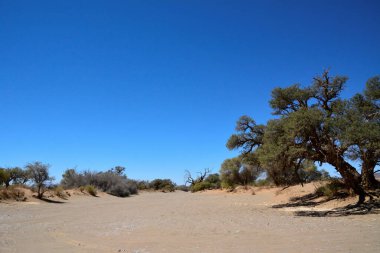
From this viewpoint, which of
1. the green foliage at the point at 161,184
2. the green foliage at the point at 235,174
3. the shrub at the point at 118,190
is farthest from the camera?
the green foliage at the point at 161,184

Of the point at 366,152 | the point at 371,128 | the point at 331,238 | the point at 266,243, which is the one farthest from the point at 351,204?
the point at 266,243

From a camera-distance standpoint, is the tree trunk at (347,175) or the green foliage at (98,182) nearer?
the tree trunk at (347,175)

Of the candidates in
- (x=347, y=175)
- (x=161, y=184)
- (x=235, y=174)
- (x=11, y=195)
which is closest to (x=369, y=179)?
(x=347, y=175)

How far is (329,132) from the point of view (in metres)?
15.7

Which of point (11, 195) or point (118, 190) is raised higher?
point (118, 190)

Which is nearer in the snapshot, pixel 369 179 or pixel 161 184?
pixel 369 179

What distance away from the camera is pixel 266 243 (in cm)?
795

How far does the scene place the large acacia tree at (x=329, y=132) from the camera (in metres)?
14.6

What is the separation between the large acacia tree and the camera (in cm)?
1461

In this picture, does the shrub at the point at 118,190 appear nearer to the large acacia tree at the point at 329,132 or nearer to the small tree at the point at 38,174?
the small tree at the point at 38,174

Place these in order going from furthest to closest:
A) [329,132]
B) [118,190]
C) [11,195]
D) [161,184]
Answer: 1. [161,184]
2. [118,190]
3. [11,195]
4. [329,132]

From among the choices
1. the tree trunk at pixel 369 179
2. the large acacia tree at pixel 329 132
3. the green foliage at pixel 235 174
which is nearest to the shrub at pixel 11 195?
the large acacia tree at pixel 329 132

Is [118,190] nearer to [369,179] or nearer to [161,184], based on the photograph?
[369,179]

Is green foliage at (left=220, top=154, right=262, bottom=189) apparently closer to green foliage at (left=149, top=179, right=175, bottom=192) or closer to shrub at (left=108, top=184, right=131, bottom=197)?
shrub at (left=108, top=184, right=131, bottom=197)
